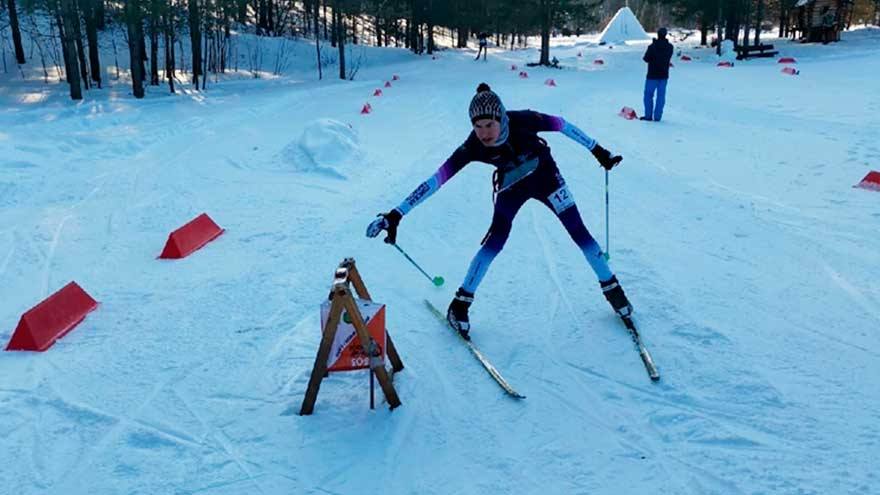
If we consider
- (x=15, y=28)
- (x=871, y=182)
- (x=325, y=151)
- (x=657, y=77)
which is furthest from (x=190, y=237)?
(x=15, y=28)

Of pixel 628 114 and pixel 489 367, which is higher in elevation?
pixel 628 114

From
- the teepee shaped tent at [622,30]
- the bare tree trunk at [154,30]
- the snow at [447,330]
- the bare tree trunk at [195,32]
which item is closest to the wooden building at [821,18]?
the teepee shaped tent at [622,30]

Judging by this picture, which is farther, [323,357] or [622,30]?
[622,30]

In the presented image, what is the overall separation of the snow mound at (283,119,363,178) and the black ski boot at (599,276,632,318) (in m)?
5.85

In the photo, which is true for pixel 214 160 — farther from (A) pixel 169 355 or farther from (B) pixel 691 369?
(B) pixel 691 369

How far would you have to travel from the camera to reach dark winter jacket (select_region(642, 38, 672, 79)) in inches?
539

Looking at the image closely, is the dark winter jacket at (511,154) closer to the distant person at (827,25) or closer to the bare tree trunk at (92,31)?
the bare tree trunk at (92,31)

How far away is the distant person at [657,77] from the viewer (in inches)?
535

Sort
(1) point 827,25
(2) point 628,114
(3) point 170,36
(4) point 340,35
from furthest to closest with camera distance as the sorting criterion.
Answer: (1) point 827,25 → (4) point 340,35 → (3) point 170,36 → (2) point 628,114

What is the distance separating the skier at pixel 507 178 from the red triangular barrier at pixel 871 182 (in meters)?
4.86

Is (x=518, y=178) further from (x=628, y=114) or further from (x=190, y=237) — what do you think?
(x=628, y=114)

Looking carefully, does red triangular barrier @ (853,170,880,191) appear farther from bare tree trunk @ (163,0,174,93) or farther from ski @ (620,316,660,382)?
bare tree trunk @ (163,0,174,93)

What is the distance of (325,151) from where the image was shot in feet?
34.9

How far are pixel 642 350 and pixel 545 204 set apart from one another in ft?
3.98
